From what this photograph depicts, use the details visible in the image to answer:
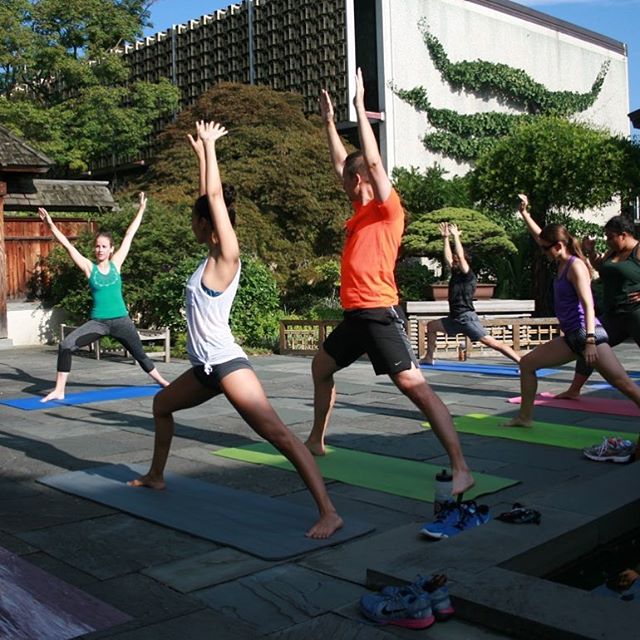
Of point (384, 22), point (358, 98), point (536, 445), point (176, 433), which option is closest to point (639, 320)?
point (536, 445)

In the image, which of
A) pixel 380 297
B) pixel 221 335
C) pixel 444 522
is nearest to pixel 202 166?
pixel 221 335

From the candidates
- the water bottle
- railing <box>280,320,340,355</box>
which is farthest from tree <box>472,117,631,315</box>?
the water bottle

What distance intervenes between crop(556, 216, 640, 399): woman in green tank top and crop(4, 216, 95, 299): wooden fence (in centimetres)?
1205

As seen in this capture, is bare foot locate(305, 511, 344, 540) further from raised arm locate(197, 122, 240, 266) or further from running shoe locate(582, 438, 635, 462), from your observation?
running shoe locate(582, 438, 635, 462)

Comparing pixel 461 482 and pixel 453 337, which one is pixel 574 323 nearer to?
pixel 461 482

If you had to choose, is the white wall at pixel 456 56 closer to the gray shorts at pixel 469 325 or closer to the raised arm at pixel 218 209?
the gray shorts at pixel 469 325

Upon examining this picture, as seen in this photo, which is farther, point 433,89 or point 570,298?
point 433,89

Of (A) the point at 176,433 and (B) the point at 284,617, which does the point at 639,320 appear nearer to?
(A) the point at 176,433

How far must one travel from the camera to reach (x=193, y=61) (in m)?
30.9

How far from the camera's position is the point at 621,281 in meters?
6.86

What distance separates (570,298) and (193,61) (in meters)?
26.5

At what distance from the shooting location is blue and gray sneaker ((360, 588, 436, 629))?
3.19 metres

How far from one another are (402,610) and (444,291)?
13.5m

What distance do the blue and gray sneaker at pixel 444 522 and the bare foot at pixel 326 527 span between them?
0.44 meters
